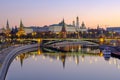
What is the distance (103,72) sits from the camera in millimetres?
24594

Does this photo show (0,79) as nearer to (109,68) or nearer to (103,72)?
(103,72)

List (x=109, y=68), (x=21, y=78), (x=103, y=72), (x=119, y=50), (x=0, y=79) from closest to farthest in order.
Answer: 1. (x=0, y=79)
2. (x=21, y=78)
3. (x=103, y=72)
4. (x=109, y=68)
5. (x=119, y=50)

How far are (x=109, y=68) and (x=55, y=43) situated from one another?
3397 cm

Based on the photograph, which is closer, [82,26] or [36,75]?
[36,75]

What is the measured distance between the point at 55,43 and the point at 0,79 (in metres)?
44.0

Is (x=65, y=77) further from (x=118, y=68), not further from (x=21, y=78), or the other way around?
(x=118, y=68)

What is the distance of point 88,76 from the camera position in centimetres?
2269

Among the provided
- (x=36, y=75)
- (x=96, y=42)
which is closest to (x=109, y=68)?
(x=36, y=75)

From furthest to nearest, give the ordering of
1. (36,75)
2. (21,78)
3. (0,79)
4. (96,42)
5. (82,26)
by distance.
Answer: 1. (82,26)
2. (96,42)
3. (36,75)
4. (21,78)
5. (0,79)

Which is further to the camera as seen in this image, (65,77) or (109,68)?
(109,68)

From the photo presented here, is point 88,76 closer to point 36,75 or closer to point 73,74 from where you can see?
point 73,74

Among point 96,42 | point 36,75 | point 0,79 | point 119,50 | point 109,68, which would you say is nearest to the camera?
point 0,79

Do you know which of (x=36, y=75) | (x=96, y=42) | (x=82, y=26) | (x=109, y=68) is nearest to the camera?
(x=36, y=75)

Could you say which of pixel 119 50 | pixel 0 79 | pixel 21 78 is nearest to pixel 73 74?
pixel 21 78
